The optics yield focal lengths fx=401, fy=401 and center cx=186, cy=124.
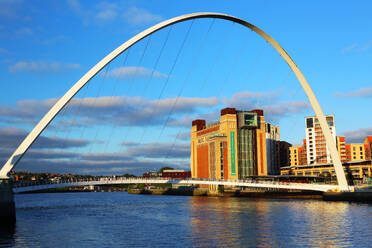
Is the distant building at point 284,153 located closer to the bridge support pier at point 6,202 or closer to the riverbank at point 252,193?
the riverbank at point 252,193

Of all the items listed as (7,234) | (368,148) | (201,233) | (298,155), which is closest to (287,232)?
(201,233)

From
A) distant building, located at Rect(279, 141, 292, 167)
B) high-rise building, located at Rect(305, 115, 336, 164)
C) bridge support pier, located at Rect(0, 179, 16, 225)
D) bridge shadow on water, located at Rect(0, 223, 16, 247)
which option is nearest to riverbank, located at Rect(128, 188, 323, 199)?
bridge support pier, located at Rect(0, 179, 16, 225)

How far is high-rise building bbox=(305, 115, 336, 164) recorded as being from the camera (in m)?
172

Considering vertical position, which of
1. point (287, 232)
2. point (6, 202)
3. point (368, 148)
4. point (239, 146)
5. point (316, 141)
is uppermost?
point (316, 141)

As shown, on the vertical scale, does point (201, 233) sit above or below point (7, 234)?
below

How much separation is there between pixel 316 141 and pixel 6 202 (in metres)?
161

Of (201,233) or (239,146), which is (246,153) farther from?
(201,233)

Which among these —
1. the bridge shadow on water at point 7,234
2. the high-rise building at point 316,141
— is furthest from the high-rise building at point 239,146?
the bridge shadow on water at point 7,234

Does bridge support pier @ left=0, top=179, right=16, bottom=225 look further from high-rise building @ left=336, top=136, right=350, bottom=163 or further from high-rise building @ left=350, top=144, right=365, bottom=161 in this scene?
high-rise building @ left=336, top=136, right=350, bottom=163

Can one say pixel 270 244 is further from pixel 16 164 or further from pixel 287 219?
pixel 16 164

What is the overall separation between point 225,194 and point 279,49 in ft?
202

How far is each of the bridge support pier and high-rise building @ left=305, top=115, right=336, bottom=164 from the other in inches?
6059

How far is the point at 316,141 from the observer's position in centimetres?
17688

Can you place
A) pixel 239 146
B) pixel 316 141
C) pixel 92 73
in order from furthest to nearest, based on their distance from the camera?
pixel 316 141
pixel 239 146
pixel 92 73
